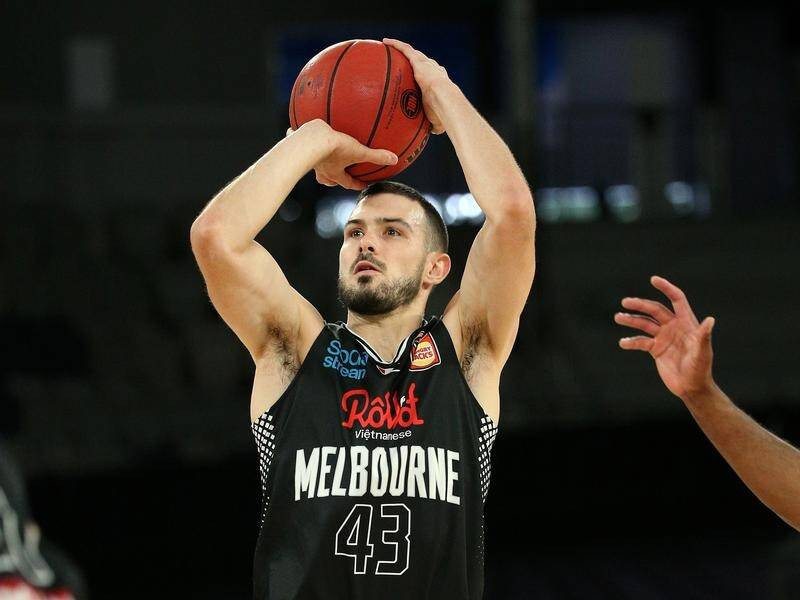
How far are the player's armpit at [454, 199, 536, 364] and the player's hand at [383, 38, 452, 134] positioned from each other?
1.27ft

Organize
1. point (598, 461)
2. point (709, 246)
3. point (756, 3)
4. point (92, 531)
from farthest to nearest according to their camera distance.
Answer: point (756, 3) < point (709, 246) < point (598, 461) < point (92, 531)

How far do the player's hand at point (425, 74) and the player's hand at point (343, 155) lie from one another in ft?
0.54

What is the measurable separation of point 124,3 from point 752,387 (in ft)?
23.5

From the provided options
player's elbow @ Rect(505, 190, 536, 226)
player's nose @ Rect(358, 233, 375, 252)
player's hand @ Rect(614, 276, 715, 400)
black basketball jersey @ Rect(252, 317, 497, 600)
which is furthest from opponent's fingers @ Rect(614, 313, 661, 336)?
player's nose @ Rect(358, 233, 375, 252)

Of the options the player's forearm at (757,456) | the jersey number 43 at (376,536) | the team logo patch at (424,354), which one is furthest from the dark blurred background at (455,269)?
the jersey number 43 at (376,536)

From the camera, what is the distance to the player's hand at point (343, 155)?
3.14 metres

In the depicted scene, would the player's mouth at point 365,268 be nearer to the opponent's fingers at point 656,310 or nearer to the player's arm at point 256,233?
the player's arm at point 256,233

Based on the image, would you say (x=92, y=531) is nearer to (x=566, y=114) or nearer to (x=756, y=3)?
(x=566, y=114)

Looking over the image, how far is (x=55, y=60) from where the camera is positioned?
1174cm

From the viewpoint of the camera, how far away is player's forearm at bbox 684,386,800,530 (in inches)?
109

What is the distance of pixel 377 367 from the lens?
10.3 feet

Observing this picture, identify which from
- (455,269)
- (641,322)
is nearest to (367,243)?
(641,322)

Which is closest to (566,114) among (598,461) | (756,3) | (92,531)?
(756,3)

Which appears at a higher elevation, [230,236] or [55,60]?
[55,60]
